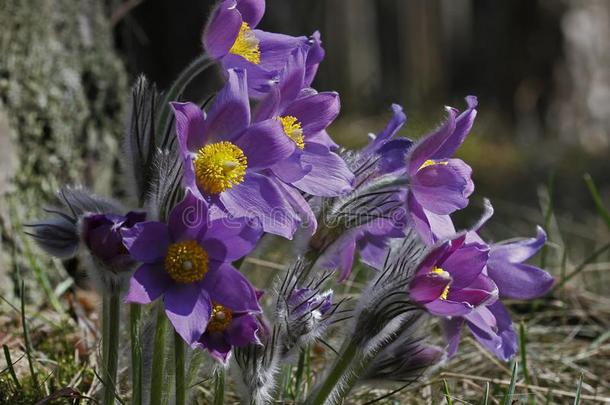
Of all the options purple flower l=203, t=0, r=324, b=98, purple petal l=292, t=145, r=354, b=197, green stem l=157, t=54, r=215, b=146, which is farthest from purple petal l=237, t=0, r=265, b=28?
purple petal l=292, t=145, r=354, b=197

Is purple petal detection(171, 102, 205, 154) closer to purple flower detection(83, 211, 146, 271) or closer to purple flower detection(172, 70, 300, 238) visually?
purple flower detection(172, 70, 300, 238)

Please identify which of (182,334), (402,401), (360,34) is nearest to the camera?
(182,334)

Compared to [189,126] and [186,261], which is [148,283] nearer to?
[186,261]

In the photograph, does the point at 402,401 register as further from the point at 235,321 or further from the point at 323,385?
the point at 235,321

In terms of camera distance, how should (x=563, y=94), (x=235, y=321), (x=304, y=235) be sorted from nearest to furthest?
1. (x=235, y=321)
2. (x=304, y=235)
3. (x=563, y=94)

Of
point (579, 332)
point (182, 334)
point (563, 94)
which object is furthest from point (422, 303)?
point (563, 94)

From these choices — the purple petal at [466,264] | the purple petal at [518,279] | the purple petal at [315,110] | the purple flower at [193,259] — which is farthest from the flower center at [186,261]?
the purple petal at [518,279]

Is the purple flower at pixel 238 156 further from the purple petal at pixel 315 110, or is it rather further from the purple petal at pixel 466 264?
the purple petal at pixel 466 264
